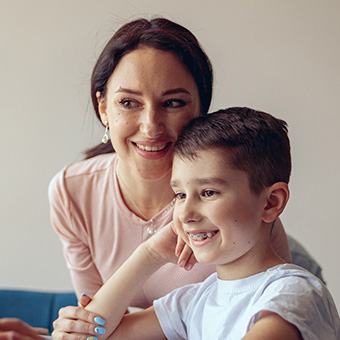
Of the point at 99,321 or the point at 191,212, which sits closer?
the point at 191,212

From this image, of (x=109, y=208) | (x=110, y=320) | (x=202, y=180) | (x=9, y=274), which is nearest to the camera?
(x=202, y=180)

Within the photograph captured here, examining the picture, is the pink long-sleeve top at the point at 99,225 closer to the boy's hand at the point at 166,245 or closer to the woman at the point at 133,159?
the woman at the point at 133,159

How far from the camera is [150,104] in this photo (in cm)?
136

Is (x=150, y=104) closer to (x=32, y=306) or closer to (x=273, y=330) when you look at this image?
(x=273, y=330)

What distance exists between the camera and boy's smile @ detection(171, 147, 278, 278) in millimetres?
1154

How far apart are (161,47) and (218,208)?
1.64ft

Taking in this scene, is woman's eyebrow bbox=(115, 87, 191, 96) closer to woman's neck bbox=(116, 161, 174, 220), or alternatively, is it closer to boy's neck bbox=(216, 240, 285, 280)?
woman's neck bbox=(116, 161, 174, 220)

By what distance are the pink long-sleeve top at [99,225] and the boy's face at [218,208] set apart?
448 mm

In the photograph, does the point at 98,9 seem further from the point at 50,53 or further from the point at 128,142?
the point at 128,142

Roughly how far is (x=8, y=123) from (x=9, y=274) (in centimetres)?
81

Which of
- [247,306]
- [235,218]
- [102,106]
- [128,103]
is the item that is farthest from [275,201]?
[102,106]

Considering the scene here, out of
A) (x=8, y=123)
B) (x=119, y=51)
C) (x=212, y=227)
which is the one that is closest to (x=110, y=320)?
(x=212, y=227)

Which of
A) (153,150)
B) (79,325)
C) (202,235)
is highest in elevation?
(153,150)

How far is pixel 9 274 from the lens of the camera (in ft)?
Answer: 9.54
